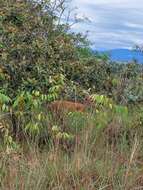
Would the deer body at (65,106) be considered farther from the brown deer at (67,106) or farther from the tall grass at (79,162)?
the tall grass at (79,162)

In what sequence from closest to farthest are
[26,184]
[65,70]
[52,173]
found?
[26,184] → [52,173] → [65,70]

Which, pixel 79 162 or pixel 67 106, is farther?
pixel 67 106

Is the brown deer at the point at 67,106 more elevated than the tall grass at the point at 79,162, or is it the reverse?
the brown deer at the point at 67,106

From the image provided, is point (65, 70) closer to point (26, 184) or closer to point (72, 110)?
point (72, 110)

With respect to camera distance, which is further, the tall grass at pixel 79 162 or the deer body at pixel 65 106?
the deer body at pixel 65 106

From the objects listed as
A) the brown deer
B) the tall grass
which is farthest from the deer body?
the tall grass

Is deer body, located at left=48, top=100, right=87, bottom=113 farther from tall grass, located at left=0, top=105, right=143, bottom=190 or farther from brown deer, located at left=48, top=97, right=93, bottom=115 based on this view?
tall grass, located at left=0, top=105, right=143, bottom=190

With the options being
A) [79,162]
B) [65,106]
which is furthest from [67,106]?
[79,162]

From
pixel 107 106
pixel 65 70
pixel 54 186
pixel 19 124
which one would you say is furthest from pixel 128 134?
pixel 65 70

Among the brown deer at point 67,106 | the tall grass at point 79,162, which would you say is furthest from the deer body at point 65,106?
the tall grass at point 79,162

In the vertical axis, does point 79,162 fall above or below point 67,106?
below

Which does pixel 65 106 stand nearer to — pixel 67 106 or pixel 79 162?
pixel 67 106

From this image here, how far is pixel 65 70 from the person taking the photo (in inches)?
320

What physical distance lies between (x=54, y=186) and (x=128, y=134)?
1.63 m
